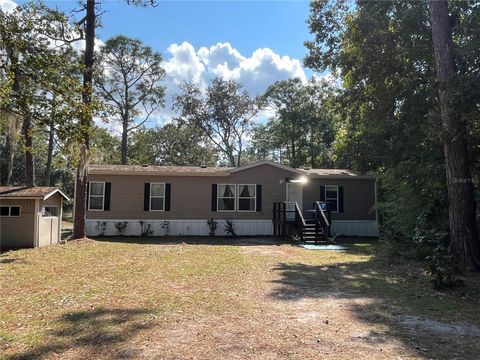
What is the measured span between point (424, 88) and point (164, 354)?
1033cm

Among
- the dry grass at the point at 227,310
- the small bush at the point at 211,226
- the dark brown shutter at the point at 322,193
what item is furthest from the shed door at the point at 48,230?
the dark brown shutter at the point at 322,193

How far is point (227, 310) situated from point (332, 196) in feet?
44.4

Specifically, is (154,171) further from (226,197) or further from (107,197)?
(226,197)

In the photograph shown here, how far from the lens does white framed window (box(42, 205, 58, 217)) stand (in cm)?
1279

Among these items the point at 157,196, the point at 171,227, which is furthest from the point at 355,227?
the point at 157,196

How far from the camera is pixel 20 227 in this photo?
40.1 ft

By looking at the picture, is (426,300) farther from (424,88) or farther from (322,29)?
(322,29)

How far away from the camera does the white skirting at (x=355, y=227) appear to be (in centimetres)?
1820

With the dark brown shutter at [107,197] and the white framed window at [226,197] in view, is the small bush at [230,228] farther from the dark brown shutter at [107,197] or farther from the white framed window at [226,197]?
the dark brown shutter at [107,197]

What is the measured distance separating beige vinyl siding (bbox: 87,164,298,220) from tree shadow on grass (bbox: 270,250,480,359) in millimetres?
7547

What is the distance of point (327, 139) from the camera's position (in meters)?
33.2

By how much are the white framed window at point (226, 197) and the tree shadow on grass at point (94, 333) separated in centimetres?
1185

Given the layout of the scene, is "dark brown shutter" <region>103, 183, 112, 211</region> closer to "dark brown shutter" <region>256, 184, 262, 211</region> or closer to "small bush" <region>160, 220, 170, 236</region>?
"small bush" <region>160, 220, 170, 236</region>

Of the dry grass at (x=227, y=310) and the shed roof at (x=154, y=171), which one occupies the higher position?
the shed roof at (x=154, y=171)
